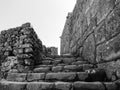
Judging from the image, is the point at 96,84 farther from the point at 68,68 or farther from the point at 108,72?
the point at 68,68

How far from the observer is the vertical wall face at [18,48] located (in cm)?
291

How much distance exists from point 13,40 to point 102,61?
250cm

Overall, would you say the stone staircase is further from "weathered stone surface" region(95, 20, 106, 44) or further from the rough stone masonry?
"weathered stone surface" region(95, 20, 106, 44)

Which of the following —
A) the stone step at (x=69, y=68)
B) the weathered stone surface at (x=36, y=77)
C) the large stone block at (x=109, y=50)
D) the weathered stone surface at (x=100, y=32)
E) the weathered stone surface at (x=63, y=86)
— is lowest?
the weathered stone surface at (x=63, y=86)

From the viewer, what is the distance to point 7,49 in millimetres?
3227

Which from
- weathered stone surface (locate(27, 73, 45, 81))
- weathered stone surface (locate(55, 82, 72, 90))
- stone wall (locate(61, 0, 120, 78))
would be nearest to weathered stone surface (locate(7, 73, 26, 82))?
weathered stone surface (locate(27, 73, 45, 81))

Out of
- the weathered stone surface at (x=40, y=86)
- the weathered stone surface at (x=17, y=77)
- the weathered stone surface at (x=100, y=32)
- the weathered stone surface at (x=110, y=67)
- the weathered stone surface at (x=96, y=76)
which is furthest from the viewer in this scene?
the weathered stone surface at (x=17, y=77)

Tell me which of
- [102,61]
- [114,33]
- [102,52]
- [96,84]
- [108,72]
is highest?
[114,33]

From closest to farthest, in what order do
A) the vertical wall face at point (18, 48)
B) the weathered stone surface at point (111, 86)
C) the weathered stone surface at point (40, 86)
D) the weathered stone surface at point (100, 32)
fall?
the weathered stone surface at point (111, 86)
the weathered stone surface at point (40, 86)
the weathered stone surface at point (100, 32)
the vertical wall face at point (18, 48)

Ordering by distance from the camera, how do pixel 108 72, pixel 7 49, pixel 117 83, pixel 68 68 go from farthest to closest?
pixel 7 49, pixel 68 68, pixel 108 72, pixel 117 83

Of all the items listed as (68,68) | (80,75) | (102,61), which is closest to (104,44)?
(102,61)

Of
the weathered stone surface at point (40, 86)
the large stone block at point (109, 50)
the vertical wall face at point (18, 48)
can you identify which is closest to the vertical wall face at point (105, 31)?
the large stone block at point (109, 50)

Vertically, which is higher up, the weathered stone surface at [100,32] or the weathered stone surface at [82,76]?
the weathered stone surface at [100,32]

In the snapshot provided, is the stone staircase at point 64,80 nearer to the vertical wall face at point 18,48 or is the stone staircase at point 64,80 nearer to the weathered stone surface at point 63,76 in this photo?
the weathered stone surface at point 63,76
